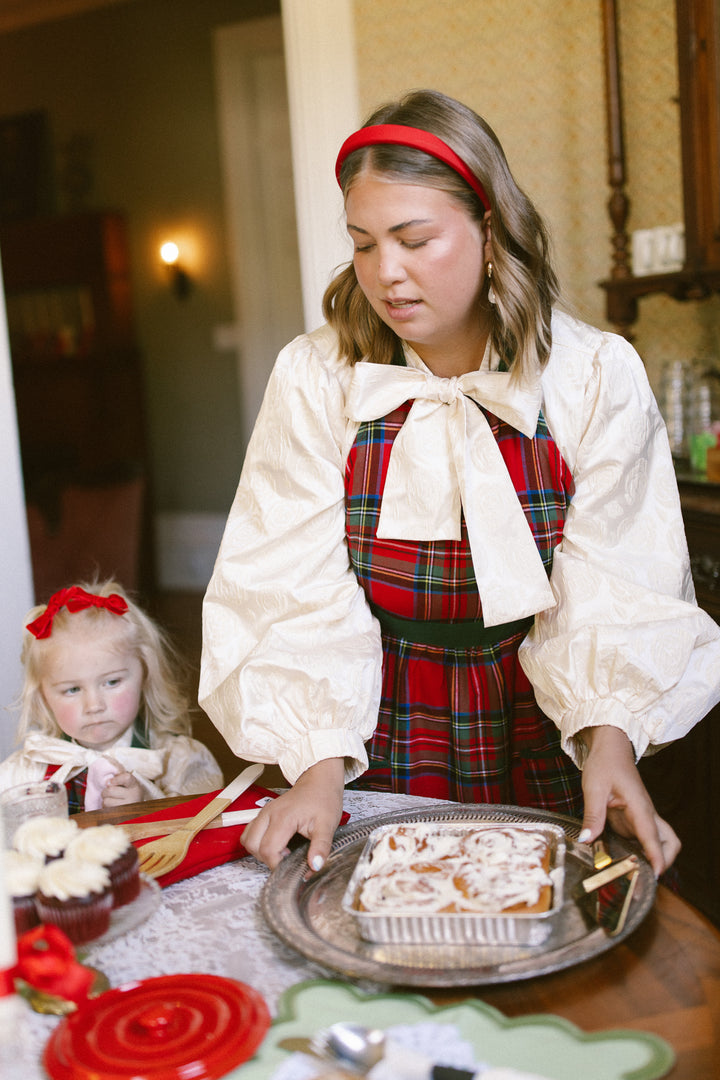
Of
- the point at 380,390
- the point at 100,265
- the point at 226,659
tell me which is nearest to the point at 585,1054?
the point at 226,659

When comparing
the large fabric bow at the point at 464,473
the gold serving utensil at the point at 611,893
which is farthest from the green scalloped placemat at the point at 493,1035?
the large fabric bow at the point at 464,473

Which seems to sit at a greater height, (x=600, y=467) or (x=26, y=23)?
(x=26, y=23)

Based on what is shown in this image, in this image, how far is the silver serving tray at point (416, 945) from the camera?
833mm

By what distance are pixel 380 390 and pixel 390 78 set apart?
196 centimetres

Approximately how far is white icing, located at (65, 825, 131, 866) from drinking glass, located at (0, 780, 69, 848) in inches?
10.3

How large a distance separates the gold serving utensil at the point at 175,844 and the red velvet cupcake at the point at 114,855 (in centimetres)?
14

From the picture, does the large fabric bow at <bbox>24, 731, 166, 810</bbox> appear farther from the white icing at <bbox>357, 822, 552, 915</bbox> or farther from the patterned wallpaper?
the patterned wallpaper

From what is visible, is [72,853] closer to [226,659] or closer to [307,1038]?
[307,1038]

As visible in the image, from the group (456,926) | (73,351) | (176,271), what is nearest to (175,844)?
(456,926)

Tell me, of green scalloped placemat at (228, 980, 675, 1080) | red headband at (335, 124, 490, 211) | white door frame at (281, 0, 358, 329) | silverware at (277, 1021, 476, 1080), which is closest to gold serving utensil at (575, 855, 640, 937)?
green scalloped placemat at (228, 980, 675, 1080)

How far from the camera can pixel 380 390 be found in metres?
1.40

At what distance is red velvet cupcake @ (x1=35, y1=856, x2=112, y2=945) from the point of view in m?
0.86

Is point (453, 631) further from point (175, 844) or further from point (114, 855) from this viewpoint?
point (114, 855)

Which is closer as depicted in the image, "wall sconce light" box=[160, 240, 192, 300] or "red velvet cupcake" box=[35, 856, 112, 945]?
"red velvet cupcake" box=[35, 856, 112, 945]
